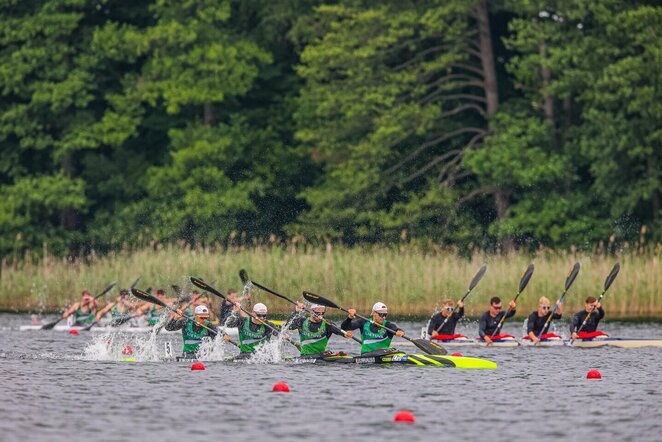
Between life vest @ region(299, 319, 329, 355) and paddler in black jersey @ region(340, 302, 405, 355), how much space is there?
1.78 feet

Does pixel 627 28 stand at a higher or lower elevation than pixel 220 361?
higher

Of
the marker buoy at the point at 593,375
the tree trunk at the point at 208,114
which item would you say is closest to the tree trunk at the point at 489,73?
the tree trunk at the point at 208,114

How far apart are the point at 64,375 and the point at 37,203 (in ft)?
106

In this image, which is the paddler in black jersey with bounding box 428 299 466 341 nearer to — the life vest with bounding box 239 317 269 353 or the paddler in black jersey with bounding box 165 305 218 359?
the life vest with bounding box 239 317 269 353

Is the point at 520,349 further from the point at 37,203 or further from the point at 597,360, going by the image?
the point at 37,203

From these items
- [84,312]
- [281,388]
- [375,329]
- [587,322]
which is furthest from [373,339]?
[84,312]

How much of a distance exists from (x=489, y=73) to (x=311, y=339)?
2757cm

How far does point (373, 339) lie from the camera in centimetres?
3095

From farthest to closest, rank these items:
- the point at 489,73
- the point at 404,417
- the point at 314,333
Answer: the point at 489,73
the point at 314,333
the point at 404,417

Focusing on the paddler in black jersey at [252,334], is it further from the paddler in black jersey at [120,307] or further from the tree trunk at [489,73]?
the tree trunk at [489,73]

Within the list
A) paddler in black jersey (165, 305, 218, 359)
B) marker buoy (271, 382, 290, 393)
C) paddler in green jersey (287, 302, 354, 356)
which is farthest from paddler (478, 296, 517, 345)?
marker buoy (271, 382, 290, 393)

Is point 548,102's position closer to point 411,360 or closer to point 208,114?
point 208,114

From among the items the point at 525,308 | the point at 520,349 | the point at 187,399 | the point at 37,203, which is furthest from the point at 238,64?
the point at 187,399

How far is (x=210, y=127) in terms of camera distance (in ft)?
198
